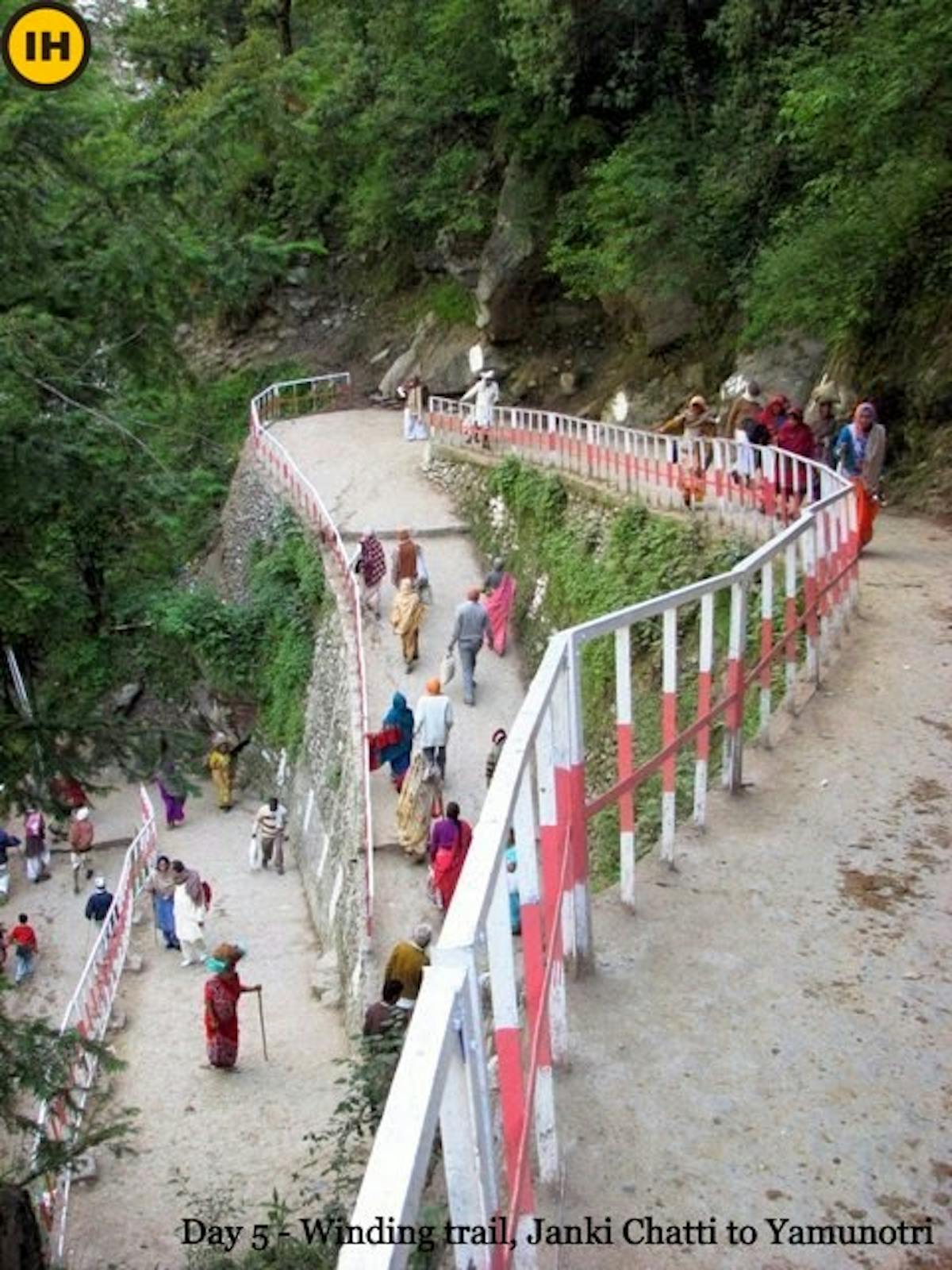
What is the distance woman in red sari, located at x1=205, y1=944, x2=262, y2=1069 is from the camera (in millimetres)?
10086

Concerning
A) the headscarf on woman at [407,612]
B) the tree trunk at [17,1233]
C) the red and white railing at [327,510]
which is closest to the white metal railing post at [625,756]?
the tree trunk at [17,1233]

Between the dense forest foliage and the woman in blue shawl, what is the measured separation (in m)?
3.26

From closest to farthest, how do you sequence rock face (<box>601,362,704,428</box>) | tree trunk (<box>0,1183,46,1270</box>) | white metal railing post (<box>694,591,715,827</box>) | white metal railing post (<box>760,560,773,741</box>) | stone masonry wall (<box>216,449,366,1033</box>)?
white metal railing post (<box>694,591,715,827</box>) < white metal railing post (<box>760,560,773,741</box>) < tree trunk (<box>0,1183,46,1270</box>) < stone masonry wall (<box>216,449,366,1033</box>) < rock face (<box>601,362,704,428</box>)

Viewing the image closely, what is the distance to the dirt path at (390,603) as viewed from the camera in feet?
36.3

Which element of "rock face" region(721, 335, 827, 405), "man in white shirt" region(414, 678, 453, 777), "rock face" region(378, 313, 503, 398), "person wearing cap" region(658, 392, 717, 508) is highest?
"rock face" region(378, 313, 503, 398)

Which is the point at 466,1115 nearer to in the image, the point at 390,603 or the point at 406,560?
the point at 406,560

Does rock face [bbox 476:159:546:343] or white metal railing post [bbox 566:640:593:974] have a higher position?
rock face [bbox 476:159:546:343]

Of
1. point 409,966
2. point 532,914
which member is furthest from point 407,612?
point 532,914

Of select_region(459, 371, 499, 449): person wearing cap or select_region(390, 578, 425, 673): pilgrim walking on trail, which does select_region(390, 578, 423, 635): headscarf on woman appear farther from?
select_region(459, 371, 499, 449): person wearing cap

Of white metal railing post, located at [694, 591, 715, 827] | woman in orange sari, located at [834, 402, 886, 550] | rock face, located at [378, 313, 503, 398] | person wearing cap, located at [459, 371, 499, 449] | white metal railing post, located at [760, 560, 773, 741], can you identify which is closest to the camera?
Result: white metal railing post, located at [694, 591, 715, 827]

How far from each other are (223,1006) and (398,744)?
345cm

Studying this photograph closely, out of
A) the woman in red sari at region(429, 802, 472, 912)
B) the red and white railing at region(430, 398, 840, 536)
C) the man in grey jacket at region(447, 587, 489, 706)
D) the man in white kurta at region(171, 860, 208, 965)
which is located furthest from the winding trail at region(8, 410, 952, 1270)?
the man in grey jacket at region(447, 587, 489, 706)

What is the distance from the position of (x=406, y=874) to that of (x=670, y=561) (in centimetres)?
467

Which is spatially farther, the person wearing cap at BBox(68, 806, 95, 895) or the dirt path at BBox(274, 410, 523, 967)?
the person wearing cap at BBox(68, 806, 95, 895)
